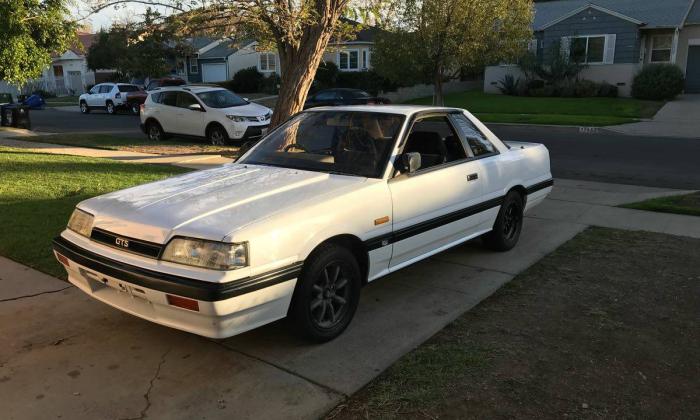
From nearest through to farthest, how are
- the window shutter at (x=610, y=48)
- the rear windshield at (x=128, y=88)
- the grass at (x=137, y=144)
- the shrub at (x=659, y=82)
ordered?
the grass at (x=137, y=144) → the shrub at (x=659, y=82) → the window shutter at (x=610, y=48) → the rear windshield at (x=128, y=88)

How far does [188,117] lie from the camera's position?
51.1 feet

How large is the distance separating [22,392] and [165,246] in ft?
3.62

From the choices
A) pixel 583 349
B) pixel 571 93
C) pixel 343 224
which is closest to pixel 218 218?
pixel 343 224

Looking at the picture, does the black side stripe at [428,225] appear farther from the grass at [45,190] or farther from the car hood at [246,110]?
the car hood at [246,110]

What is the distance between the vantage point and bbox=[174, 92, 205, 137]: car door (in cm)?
1532

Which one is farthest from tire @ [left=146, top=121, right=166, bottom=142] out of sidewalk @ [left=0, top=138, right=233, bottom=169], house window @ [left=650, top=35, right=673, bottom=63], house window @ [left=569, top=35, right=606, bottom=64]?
house window @ [left=650, top=35, right=673, bottom=63]

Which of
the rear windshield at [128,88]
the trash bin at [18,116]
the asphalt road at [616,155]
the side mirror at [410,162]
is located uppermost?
the rear windshield at [128,88]

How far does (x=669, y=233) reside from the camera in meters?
6.48

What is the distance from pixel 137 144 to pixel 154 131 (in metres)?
1.44

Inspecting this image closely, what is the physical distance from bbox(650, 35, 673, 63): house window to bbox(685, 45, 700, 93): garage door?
144cm

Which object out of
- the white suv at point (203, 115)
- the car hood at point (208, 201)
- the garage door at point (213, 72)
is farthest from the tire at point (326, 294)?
the garage door at point (213, 72)

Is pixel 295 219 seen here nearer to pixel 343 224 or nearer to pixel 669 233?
pixel 343 224

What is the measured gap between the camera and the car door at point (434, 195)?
429cm

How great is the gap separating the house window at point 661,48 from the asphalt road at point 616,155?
14.9 meters
